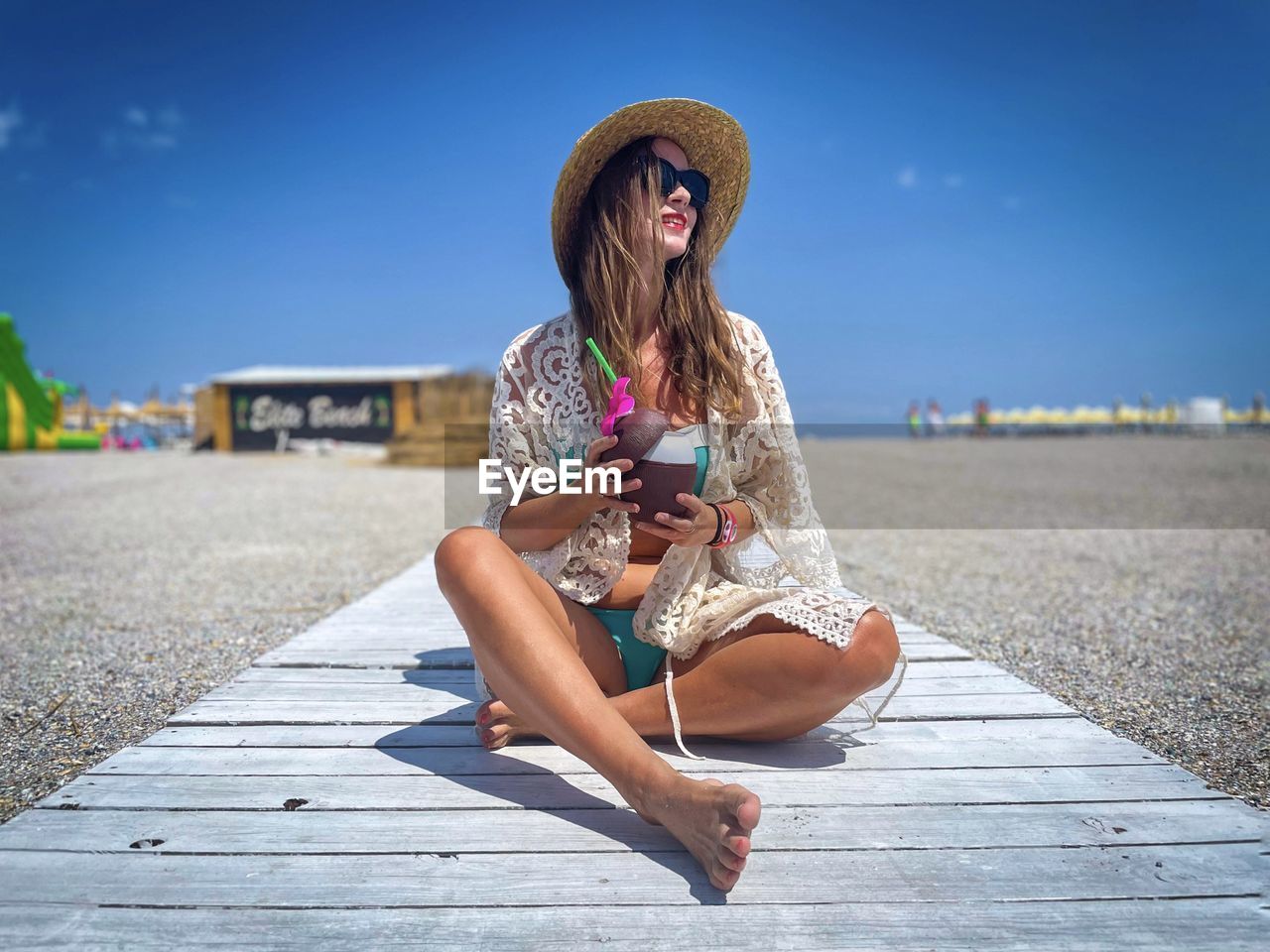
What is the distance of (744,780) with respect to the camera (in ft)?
5.49

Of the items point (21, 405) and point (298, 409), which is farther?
point (298, 409)

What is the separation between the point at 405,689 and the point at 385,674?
0.57 feet

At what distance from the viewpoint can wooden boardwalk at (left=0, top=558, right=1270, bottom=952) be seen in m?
1.18

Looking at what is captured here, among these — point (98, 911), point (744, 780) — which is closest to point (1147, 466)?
point (744, 780)

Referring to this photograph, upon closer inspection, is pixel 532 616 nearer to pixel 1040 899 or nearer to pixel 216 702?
pixel 1040 899

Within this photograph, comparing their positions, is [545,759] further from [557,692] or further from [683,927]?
[683,927]

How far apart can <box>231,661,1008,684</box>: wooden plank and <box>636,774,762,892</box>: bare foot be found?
1227 mm

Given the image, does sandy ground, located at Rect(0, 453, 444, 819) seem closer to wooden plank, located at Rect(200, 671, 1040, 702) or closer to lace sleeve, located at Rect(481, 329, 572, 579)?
Result: wooden plank, located at Rect(200, 671, 1040, 702)

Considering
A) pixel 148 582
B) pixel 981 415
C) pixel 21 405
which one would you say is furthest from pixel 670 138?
pixel 981 415

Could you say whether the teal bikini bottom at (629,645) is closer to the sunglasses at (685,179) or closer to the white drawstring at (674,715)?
the white drawstring at (674,715)

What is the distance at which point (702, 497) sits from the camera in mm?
1888

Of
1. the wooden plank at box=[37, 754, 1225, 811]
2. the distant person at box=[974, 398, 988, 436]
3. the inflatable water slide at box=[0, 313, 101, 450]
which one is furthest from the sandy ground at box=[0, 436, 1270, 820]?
the distant person at box=[974, 398, 988, 436]

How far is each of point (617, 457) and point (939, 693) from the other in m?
1.28

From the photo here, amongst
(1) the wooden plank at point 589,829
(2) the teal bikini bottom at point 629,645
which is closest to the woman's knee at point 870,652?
(1) the wooden plank at point 589,829
